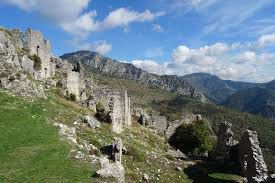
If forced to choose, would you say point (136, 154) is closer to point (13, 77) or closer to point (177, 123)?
point (13, 77)

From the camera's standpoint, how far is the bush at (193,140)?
200 ft

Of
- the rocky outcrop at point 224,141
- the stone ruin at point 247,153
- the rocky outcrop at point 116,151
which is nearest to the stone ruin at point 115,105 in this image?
the rocky outcrop at point 224,141

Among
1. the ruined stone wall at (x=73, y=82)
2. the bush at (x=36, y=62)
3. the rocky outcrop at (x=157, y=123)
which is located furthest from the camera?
the rocky outcrop at (x=157, y=123)

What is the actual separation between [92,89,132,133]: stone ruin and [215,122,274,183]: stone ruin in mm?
12748

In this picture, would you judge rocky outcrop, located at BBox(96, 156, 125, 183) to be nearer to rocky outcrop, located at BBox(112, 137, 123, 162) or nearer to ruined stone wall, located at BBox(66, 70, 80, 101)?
rocky outcrop, located at BBox(112, 137, 123, 162)

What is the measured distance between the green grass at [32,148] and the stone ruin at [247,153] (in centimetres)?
1370

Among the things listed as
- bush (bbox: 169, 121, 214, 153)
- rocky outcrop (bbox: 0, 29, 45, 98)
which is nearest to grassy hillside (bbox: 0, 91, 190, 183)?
rocky outcrop (bbox: 0, 29, 45, 98)

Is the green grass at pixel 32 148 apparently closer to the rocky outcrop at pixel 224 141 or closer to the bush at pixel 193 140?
the rocky outcrop at pixel 224 141

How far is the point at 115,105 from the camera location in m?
46.1

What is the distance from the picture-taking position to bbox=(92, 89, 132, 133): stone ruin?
44219mm

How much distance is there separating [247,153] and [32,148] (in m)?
21.2

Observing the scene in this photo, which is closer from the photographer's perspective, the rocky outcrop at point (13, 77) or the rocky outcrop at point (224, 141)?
the rocky outcrop at point (13, 77)

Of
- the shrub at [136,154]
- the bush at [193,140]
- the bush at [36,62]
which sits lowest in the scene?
the bush at [193,140]

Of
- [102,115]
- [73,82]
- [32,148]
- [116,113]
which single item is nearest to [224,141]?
[116,113]
